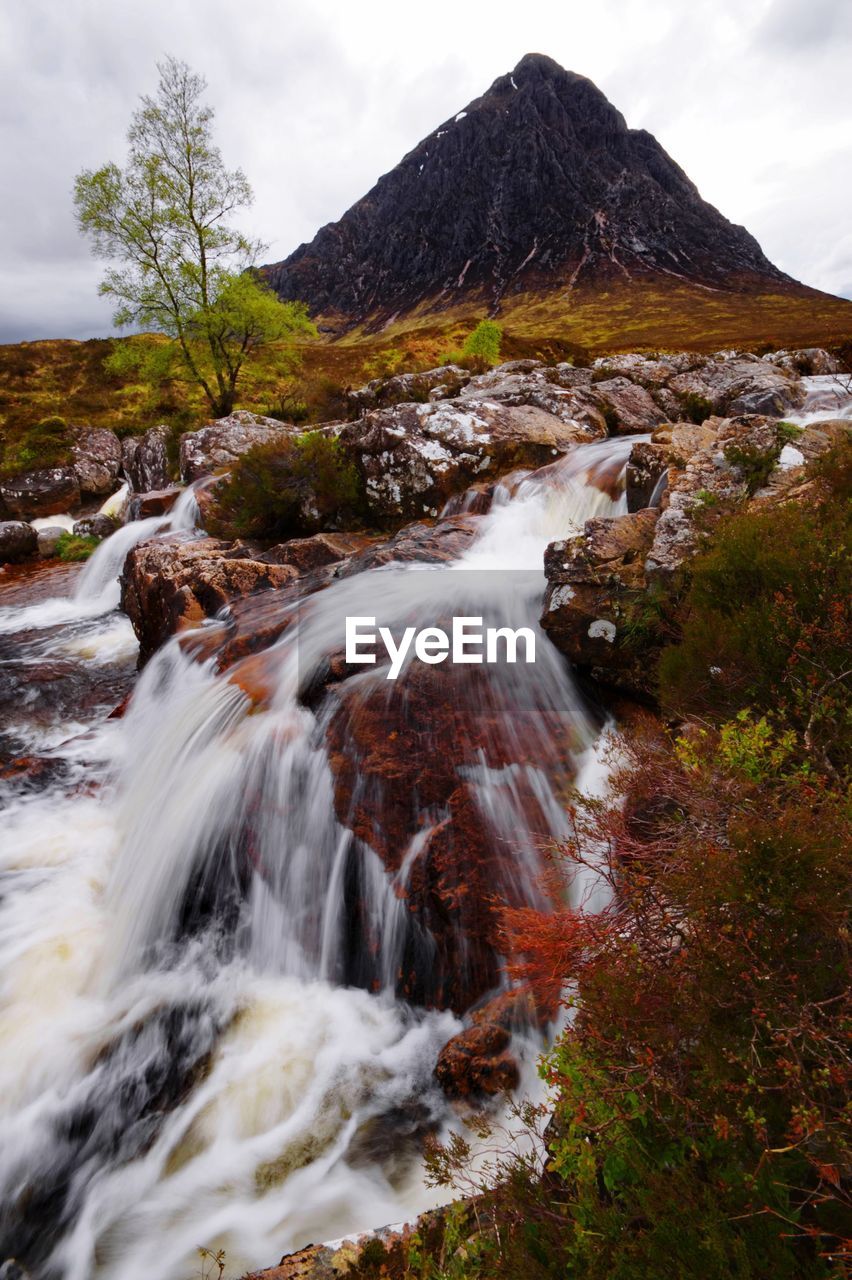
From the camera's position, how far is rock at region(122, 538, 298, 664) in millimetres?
9477

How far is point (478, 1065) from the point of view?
403cm

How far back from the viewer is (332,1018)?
4.65 m

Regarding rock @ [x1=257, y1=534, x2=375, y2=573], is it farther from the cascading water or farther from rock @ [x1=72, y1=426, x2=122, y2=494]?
rock @ [x1=72, y1=426, x2=122, y2=494]

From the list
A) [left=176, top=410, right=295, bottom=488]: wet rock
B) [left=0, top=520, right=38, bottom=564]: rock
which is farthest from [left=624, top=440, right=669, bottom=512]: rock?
[left=0, top=520, right=38, bottom=564]: rock

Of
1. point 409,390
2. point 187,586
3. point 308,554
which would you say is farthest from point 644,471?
point 409,390

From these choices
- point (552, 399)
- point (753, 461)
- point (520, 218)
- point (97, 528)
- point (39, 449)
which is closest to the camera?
point (753, 461)

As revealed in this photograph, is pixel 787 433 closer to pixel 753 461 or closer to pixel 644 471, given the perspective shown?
pixel 753 461

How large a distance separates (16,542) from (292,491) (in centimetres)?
1178

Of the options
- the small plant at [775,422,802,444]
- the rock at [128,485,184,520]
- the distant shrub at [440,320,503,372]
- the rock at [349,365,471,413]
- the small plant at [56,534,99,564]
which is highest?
the distant shrub at [440,320,503,372]

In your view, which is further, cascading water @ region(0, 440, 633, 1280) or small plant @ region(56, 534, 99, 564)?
small plant @ region(56, 534, 99, 564)

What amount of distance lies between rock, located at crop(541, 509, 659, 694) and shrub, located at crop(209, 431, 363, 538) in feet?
22.9

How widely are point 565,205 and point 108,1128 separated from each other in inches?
6586

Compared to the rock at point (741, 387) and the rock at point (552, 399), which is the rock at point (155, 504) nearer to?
the rock at point (552, 399)

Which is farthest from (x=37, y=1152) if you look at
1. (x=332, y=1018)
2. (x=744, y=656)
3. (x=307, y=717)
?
(x=744, y=656)
